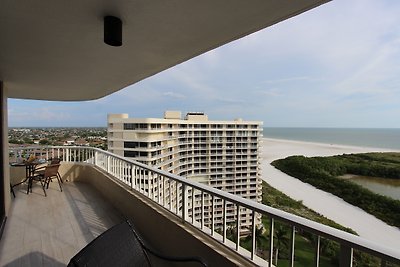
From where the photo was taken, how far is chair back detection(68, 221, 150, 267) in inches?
51.6

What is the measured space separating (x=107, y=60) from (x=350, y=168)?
3029 centimetres

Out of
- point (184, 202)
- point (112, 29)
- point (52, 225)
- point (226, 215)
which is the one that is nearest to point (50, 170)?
point (52, 225)

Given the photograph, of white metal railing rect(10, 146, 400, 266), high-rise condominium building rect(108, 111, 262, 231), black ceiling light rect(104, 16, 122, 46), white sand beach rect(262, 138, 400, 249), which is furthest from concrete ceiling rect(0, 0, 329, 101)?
high-rise condominium building rect(108, 111, 262, 231)

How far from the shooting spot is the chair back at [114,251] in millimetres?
1310

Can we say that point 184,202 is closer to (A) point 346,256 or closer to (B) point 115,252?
(B) point 115,252

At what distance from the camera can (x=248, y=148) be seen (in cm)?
2877

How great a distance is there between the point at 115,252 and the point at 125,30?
5.77 feet

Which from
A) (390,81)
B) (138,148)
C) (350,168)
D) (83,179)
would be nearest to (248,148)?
(350,168)

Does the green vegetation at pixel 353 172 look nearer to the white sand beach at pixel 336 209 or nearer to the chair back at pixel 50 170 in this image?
the white sand beach at pixel 336 209

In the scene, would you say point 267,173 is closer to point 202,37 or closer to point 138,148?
point 138,148

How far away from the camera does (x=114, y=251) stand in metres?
1.50

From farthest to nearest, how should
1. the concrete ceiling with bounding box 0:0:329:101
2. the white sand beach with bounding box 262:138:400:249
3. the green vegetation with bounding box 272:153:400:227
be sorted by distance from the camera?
the green vegetation with bounding box 272:153:400:227
the white sand beach with bounding box 262:138:400:249
the concrete ceiling with bounding box 0:0:329:101

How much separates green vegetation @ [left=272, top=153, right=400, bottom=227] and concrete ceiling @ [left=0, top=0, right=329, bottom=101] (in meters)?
20.1

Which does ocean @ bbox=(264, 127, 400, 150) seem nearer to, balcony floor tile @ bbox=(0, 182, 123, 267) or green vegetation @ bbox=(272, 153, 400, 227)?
green vegetation @ bbox=(272, 153, 400, 227)
